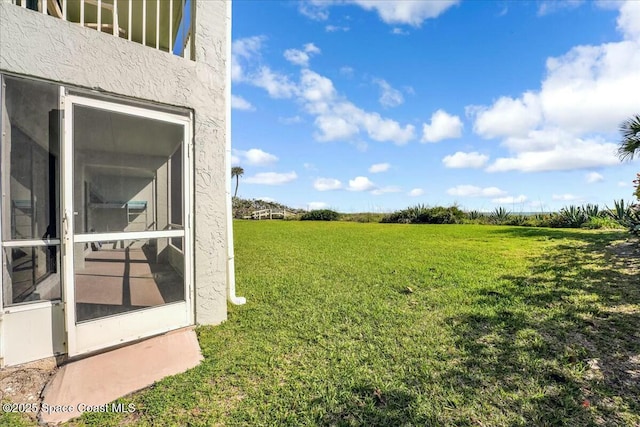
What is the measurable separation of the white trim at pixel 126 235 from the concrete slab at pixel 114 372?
1.26 meters

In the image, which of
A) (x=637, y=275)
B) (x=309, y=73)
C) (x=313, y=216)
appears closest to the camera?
(x=637, y=275)

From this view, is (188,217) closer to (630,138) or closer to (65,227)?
(65,227)

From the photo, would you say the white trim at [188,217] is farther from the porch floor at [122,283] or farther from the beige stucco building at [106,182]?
the porch floor at [122,283]

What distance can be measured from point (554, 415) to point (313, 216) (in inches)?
967

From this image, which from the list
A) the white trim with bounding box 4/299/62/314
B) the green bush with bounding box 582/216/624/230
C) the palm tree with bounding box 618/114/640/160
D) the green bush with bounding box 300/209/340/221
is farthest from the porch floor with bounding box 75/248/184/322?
the green bush with bounding box 300/209/340/221

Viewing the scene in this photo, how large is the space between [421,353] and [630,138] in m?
9.51

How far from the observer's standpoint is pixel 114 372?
9.02 feet

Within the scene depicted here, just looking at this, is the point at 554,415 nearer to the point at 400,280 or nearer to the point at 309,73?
the point at 400,280

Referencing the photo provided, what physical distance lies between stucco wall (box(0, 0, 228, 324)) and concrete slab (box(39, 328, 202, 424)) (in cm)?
58

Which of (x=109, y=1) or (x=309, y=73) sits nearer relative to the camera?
(x=109, y=1)

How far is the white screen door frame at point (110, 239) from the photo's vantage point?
2914 mm

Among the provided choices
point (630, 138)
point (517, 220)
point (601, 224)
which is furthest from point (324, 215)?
point (630, 138)

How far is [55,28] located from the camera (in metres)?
2.83

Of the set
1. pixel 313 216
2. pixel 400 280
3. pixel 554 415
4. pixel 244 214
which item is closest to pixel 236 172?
pixel 244 214
